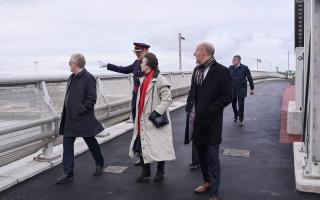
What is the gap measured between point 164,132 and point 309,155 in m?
1.86

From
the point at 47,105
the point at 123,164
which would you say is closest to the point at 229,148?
the point at 123,164

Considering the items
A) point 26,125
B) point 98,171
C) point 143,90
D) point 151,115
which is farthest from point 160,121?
point 26,125

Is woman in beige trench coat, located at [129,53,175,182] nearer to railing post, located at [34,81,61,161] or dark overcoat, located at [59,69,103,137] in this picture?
dark overcoat, located at [59,69,103,137]

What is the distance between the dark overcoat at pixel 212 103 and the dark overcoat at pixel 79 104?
5.24ft

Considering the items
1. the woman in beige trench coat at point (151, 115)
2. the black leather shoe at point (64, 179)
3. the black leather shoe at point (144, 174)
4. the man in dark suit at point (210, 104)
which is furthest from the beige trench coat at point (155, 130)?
the black leather shoe at point (64, 179)

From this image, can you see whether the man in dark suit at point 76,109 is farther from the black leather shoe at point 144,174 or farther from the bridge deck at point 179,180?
the black leather shoe at point 144,174

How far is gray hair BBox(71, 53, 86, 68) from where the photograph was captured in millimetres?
5633

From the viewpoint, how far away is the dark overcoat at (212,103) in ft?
15.4

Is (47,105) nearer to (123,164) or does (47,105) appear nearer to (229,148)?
(123,164)

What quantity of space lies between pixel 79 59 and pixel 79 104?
601 mm

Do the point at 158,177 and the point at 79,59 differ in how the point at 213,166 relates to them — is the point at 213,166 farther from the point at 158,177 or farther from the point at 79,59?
the point at 79,59

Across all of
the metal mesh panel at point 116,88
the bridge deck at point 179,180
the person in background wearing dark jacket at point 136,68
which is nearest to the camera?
the bridge deck at point 179,180

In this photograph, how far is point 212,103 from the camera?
4699mm

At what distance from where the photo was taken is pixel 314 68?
5176 mm
